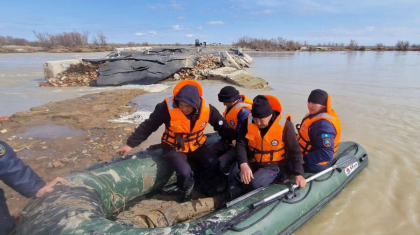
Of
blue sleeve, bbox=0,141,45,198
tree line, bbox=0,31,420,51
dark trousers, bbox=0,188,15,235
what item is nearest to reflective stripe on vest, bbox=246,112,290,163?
blue sleeve, bbox=0,141,45,198

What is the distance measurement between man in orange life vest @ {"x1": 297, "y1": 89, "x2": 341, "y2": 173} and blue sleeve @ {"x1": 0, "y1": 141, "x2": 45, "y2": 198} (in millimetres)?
2305

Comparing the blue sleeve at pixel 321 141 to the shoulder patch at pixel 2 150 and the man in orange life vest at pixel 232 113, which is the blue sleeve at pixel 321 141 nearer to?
the man in orange life vest at pixel 232 113

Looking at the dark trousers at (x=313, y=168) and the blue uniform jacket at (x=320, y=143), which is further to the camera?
the dark trousers at (x=313, y=168)

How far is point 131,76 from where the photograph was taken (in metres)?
11.0

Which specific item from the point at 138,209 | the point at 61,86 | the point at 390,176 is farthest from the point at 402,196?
the point at 61,86

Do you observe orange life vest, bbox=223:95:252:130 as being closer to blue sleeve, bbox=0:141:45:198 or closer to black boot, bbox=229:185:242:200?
black boot, bbox=229:185:242:200

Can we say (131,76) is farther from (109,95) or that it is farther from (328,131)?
(328,131)

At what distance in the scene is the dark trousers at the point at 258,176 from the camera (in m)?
2.55

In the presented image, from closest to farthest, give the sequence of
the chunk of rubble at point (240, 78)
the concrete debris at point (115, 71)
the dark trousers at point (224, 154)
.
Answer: the dark trousers at point (224, 154)
the chunk of rubble at point (240, 78)
the concrete debris at point (115, 71)

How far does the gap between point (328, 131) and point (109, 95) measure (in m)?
7.00

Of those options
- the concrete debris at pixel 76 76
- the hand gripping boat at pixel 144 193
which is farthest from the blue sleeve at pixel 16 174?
the concrete debris at pixel 76 76

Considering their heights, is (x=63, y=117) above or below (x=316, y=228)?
above

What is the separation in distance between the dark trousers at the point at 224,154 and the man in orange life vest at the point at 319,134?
0.74 meters

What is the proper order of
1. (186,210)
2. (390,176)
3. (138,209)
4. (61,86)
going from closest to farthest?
(186,210)
(138,209)
(390,176)
(61,86)
